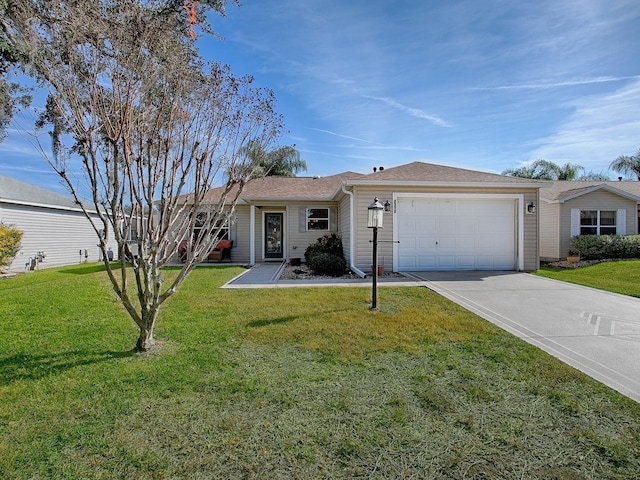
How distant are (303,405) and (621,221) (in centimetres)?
1808

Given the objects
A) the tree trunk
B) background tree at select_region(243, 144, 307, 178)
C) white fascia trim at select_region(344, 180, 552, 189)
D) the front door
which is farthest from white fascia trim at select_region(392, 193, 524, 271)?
the tree trunk

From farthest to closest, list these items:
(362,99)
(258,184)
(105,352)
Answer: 1. (258,184)
2. (362,99)
3. (105,352)

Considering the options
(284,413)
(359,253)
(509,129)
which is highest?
(509,129)

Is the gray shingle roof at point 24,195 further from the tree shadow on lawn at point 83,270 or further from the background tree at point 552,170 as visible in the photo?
the background tree at point 552,170

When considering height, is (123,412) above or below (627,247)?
below

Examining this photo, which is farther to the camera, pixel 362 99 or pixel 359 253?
pixel 362 99

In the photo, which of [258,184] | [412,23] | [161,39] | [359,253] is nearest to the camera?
[161,39]

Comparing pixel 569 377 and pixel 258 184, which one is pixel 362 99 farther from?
pixel 569 377

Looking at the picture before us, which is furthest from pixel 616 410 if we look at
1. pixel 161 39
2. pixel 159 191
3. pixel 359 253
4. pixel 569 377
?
pixel 359 253

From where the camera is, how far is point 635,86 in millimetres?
10594

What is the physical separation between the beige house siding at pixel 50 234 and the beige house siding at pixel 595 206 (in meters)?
21.0

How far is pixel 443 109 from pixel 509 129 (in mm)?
4356

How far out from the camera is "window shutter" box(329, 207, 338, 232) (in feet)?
46.6

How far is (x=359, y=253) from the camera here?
10.3 metres
